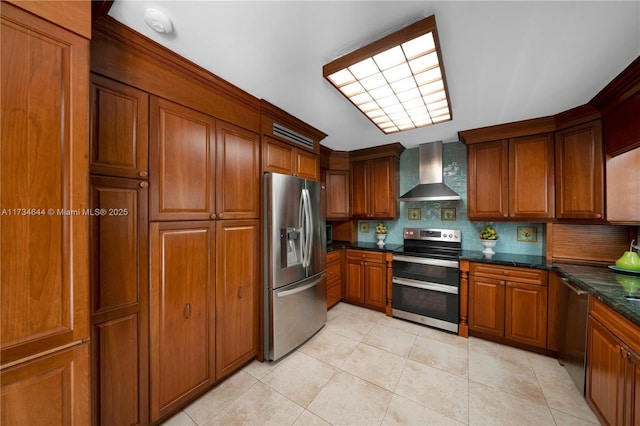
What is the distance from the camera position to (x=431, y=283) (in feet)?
9.20

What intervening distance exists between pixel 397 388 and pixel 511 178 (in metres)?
2.56

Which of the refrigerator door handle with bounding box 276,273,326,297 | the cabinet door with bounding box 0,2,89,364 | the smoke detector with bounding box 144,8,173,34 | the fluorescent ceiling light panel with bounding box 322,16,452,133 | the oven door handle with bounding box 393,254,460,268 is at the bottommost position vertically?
the refrigerator door handle with bounding box 276,273,326,297

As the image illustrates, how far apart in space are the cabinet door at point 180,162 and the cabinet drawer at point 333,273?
200 cm

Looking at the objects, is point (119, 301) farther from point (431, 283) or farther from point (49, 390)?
point (431, 283)

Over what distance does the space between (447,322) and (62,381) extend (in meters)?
3.21

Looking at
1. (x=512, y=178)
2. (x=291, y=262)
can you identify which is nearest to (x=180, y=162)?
(x=291, y=262)

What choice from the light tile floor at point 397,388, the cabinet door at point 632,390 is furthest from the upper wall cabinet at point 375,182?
the cabinet door at point 632,390

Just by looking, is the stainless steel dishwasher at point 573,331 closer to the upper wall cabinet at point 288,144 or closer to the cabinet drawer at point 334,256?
the cabinet drawer at point 334,256

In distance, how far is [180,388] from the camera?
158 cm

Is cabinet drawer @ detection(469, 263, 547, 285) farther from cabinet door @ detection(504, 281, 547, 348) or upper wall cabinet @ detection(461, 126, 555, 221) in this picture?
upper wall cabinet @ detection(461, 126, 555, 221)

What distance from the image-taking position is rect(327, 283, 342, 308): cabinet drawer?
10.8 ft

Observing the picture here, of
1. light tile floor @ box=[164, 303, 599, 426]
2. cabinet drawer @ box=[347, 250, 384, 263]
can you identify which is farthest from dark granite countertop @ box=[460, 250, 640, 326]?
cabinet drawer @ box=[347, 250, 384, 263]

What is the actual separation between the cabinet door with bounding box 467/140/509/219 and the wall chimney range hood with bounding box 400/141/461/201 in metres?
0.31

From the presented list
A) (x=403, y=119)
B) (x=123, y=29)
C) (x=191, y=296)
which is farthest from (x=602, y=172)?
(x=123, y=29)
